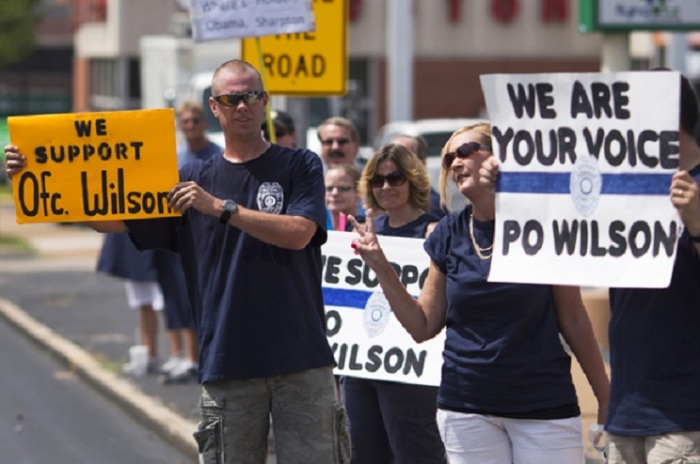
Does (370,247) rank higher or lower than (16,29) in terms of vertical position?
lower

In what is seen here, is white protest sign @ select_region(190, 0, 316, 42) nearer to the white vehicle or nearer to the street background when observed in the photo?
the street background

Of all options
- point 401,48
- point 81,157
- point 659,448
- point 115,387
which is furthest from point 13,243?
point 659,448

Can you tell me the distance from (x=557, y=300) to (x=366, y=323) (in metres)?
2.15

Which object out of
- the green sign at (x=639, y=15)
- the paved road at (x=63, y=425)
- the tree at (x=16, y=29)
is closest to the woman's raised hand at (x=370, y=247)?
the paved road at (x=63, y=425)

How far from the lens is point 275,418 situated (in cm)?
589

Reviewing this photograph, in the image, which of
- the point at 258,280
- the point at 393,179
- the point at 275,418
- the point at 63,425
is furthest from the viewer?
the point at 63,425

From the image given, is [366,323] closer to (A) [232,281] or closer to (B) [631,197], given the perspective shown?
(A) [232,281]

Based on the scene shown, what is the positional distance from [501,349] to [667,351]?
66cm

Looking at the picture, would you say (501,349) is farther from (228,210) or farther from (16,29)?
(16,29)

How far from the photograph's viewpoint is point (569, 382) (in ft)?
17.6

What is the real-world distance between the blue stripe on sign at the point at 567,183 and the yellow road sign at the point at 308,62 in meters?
5.20

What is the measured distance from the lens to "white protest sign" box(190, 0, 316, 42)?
28.3ft

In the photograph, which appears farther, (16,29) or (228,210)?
(16,29)

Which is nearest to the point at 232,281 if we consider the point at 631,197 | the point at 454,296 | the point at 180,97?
the point at 454,296
